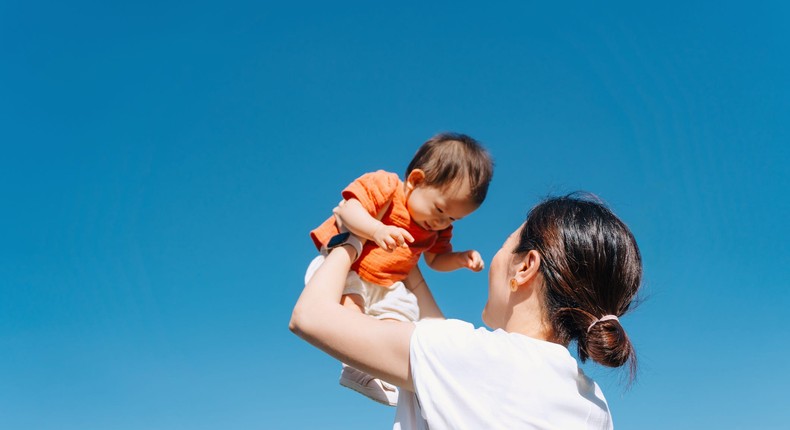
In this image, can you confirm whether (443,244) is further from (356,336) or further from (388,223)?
(356,336)

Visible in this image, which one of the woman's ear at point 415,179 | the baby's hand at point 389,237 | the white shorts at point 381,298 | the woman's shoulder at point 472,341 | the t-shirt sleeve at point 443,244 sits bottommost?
the woman's shoulder at point 472,341

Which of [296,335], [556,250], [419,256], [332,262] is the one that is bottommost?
[296,335]

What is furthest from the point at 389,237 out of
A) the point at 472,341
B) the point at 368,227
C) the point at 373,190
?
the point at 472,341

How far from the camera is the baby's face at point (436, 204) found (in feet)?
13.8

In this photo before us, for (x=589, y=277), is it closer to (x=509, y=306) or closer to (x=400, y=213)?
(x=509, y=306)

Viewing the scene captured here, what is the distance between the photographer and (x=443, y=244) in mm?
4500

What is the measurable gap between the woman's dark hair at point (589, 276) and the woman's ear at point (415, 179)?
5.20 feet

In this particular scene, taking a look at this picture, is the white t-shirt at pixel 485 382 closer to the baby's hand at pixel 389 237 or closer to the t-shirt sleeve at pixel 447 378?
the t-shirt sleeve at pixel 447 378

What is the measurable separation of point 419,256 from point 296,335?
1.73m

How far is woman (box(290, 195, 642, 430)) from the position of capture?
2348mm

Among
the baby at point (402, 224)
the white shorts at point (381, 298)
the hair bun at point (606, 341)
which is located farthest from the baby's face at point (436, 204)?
the hair bun at point (606, 341)

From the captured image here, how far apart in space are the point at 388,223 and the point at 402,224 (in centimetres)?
9

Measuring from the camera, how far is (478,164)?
4457 mm

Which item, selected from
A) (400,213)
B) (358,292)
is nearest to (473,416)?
(358,292)
